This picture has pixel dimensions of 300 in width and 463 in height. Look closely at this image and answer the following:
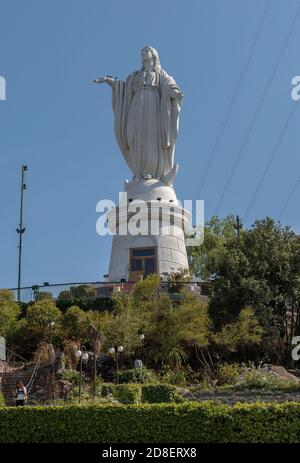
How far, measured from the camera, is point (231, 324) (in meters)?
25.9

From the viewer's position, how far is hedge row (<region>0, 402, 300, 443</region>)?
14719 mm

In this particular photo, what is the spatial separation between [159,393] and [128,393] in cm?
99

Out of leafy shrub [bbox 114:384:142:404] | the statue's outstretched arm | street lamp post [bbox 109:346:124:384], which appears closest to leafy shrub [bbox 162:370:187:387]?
street lamp post [bbox 109:346:124:384]

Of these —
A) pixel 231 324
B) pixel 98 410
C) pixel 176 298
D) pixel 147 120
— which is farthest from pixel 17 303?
pixel 98 410

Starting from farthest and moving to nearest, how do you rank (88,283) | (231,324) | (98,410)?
(88,283)
(231,324)
(98,410)

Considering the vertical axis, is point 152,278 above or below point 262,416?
above

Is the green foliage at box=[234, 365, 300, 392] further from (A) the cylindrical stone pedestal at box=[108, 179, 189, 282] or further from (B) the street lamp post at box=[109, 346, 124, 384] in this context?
(A) the cylindrical stone pedestal at box=[108, 179, 189, 282]

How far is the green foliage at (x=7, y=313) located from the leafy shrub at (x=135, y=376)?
5381 mm

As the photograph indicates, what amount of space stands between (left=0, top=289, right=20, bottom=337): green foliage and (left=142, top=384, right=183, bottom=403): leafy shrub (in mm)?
7717

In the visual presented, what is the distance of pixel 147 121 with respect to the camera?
35.7m

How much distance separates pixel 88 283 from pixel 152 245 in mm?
2967

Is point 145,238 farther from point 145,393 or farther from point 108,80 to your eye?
point 145,393
